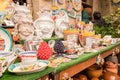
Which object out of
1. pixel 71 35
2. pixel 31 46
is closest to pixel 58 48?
pixel 31 46

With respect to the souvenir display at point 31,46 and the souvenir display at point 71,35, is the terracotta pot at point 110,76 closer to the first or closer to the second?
the souvenir display at point 71,35

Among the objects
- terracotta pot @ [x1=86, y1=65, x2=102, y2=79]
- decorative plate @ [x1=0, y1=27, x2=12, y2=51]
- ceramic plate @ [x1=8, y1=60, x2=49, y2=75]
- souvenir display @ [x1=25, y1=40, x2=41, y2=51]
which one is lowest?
terracotta pot @ [x1=86, y1=65, x2=102, y2=79]

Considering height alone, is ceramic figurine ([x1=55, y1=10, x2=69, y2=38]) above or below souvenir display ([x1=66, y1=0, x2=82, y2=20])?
below

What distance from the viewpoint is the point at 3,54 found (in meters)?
1.17

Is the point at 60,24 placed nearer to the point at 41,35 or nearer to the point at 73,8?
the point at 41,35

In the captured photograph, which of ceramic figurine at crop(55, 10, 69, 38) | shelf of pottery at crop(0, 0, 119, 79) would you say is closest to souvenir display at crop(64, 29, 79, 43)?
shelf of pottery at crop(0, 0, 119, 79)

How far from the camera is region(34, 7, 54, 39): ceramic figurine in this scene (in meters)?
2.07

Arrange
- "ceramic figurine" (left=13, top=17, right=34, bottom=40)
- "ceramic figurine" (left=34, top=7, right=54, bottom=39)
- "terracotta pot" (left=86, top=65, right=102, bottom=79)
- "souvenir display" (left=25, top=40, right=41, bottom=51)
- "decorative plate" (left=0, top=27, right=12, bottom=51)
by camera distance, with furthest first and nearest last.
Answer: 1. "terracotta pot" (left=86, top=65, right=102, bottom=79)
2. "ceramic figurine" (left=34, top=7, right=54, bottom=39)
3. "ceramic figurine" (left=13, top=17, right=34, bottom=40)
4. "souvenir display" (left=25, top=40, right=41, bottom=51)
5. "decorative plate" (left=0, top=27, right=12, bottom=51)

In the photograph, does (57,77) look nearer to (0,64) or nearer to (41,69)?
(41,69)

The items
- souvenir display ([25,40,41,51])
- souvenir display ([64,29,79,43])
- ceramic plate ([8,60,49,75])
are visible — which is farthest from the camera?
souvenir display ([64,29,79,43])

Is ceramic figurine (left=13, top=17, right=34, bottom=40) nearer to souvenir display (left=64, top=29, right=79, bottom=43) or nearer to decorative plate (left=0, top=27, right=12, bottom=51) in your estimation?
decorative plate (left=0, top=27, right=12, bottom=51)

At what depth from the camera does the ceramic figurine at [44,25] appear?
207cm

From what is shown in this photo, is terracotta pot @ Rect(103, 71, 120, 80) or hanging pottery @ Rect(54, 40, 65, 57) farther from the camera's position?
terracotta pot @ Rect(103, 71, 120, 80)

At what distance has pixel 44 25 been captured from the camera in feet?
6.89
